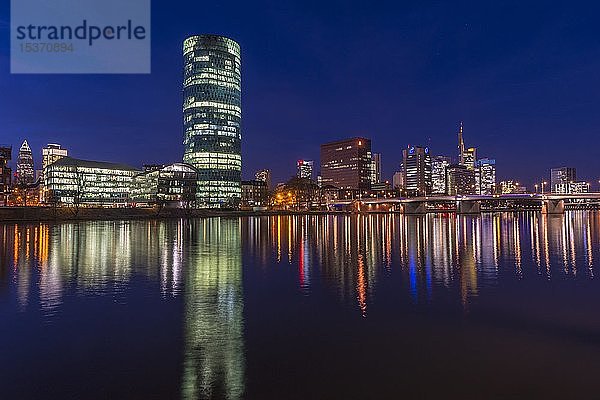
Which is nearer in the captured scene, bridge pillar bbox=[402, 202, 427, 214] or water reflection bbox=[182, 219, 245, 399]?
water reflection bbox=[182, 219, 245, 399]

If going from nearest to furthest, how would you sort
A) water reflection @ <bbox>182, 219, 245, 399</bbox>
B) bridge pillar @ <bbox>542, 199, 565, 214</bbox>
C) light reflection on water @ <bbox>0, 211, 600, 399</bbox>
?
water reflection @ <bbox>182, 219, 245, 399</bbox> → light reflection on water @ <bbox>0, 211, 600, 399</bbox> → bridge pillar @ <bbox>542, 199, 565, 214</bbox>

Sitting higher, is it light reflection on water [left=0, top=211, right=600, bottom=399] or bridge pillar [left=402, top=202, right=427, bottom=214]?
bridge pillar [left=402, top=202, right=427, bottom=214]

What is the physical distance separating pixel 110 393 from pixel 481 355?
325 inches

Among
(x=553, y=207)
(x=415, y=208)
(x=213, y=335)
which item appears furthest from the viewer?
(x=415, y=208)

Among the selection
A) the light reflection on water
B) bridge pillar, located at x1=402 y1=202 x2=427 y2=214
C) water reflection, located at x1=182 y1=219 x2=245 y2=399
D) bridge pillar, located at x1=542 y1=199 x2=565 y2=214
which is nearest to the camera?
water reflection, located at x1=182 y1=219 x2=245 y2=399

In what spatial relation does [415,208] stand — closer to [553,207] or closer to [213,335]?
[553,207]

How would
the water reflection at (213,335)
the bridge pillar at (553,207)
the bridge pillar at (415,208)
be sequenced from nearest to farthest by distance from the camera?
the water reflection at (213,335)
the bridge pillar at (553,207)
the bridge pillar at (415,208)

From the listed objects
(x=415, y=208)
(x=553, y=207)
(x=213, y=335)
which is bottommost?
(x=213, y=335)

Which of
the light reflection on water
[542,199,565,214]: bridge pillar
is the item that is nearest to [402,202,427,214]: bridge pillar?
[542,199,565,214]: bridge pillar

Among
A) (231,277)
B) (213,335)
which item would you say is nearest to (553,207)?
(231,277)

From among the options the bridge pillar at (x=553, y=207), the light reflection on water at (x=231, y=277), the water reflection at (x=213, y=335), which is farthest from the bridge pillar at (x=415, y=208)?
the water reflection at (x=213, y=335)

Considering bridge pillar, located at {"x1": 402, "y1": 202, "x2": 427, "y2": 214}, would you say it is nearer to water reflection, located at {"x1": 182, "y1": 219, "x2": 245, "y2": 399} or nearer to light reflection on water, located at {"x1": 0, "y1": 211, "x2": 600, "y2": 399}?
light reflection on water, located at {"x1": 0, "y1": 211, "x2": 600, "y2": 399}

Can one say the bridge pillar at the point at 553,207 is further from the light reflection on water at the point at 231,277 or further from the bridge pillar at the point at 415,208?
the light reflection on water at the point at 231,277

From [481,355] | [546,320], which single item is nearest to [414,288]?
[546,320]
